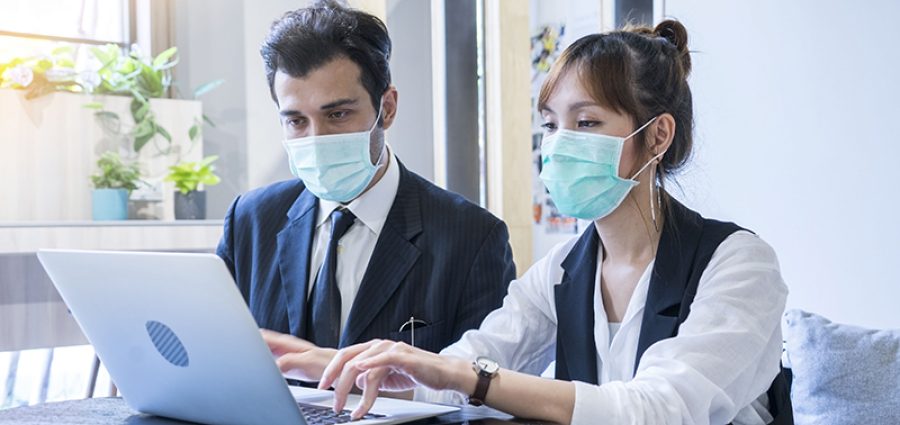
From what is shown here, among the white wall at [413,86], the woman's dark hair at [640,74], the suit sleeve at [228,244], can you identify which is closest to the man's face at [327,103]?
the suit sleeve at [228,244]

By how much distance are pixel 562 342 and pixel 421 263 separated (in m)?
0.33

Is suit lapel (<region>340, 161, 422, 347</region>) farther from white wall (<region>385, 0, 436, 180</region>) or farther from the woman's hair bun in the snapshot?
white wall (<region>385, 0, 436, 180</region>)

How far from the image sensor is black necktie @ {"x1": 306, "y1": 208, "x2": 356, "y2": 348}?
5.79 ft

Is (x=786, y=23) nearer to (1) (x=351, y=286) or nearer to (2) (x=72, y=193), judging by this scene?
(1) (x=351, y=286)

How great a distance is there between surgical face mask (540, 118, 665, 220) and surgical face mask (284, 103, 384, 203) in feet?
1.27

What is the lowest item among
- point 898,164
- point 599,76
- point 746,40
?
point 898,164

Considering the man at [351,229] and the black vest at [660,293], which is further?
the man at [351,229]

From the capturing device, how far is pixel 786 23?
8.11 feet

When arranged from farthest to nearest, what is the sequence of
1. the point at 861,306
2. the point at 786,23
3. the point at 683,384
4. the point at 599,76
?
the point at 786,23 → the point at 861,306 → the point at 599,76 → the point at 683,384

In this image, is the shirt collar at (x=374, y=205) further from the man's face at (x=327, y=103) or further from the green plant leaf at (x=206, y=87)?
the green plant leaf at (x=206, y=87)

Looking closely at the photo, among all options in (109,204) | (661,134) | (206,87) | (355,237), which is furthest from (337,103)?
(206,87)

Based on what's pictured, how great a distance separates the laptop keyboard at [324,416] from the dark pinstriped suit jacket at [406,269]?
0.56 meters

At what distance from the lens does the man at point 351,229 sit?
1771 mm

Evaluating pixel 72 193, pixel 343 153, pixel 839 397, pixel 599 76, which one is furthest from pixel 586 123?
pixel 72 193
